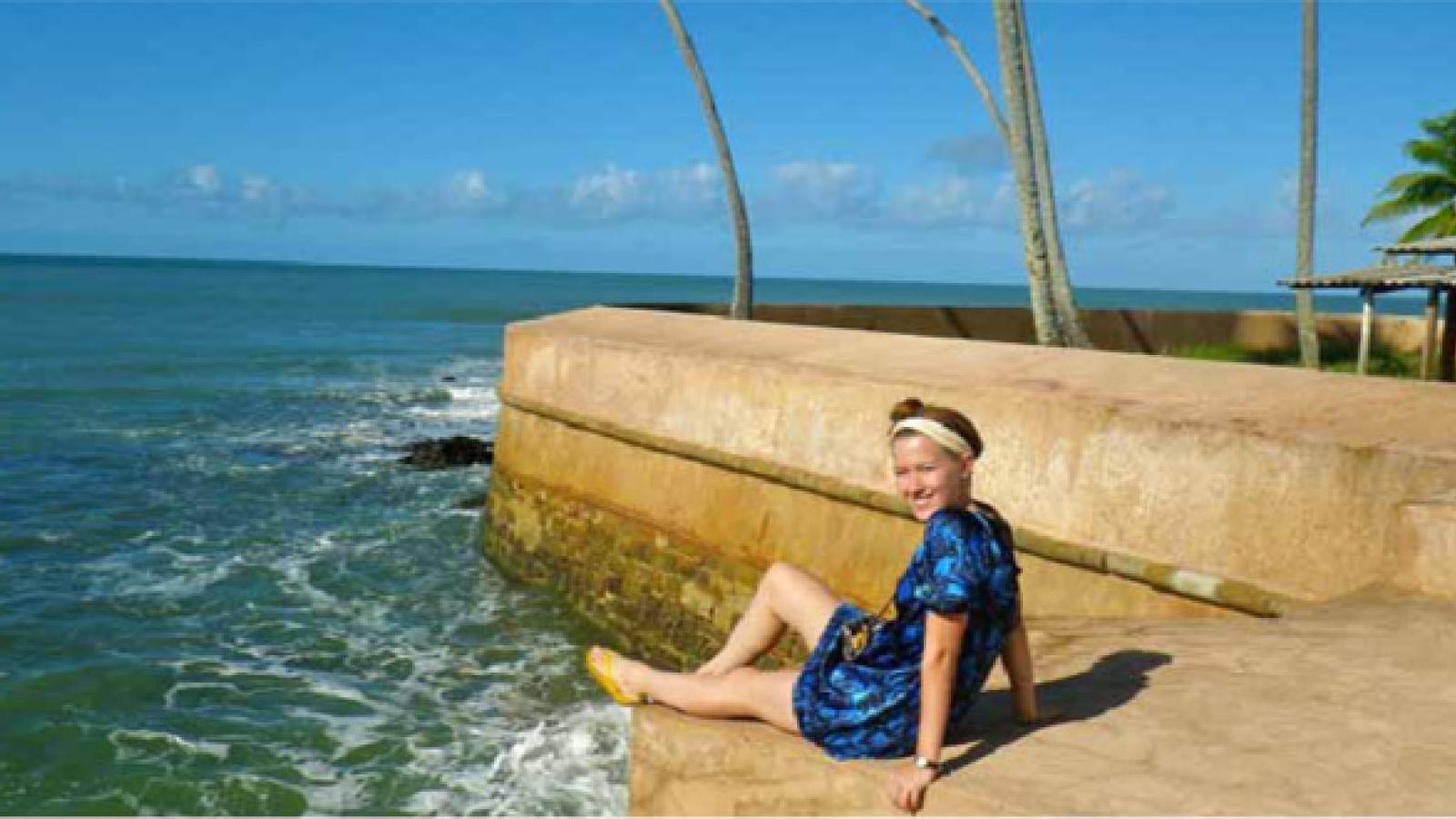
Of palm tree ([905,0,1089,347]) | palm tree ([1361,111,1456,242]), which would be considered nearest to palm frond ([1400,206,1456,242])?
palm tree ([1361,111,1456,242])

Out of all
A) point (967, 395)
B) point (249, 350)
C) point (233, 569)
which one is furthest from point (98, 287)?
point (967, 395)

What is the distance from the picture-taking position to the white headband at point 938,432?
3.50 meters

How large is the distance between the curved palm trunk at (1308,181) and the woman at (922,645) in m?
14.1

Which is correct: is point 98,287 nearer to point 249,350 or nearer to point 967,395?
point 249,350

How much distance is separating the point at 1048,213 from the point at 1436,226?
12441 millimetres

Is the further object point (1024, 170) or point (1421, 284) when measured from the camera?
point (1421, 284)

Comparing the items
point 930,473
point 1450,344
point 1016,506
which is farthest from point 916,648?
point 1450,344

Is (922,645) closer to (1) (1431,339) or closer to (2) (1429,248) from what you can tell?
(2) (1429,248)

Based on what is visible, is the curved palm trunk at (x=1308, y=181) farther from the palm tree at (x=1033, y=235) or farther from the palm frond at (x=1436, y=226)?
the palm frond at (x=1436, y=226)

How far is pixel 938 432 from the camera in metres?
3.49

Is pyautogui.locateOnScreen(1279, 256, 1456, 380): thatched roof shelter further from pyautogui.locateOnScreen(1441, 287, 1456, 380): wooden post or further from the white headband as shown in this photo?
the white headband

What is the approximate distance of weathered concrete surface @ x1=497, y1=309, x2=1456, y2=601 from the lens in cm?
583

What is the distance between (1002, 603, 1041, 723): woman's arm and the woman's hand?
1.83 ft

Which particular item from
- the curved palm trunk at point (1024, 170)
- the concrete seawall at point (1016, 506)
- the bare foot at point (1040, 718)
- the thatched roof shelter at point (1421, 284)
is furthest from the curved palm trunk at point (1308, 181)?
the bare foot at point (1040, 718)
